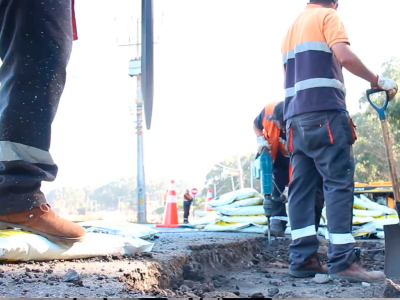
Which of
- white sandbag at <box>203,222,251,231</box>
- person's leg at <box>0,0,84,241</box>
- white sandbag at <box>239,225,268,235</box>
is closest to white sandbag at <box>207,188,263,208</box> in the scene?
white sandbag at <box>203,222,251,231</box>

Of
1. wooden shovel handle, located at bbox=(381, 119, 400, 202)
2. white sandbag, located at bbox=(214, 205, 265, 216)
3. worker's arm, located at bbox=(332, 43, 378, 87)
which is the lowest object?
white sandbag, located at bbox=(214, 205, 265, 216)

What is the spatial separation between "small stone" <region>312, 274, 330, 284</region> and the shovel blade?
236mm

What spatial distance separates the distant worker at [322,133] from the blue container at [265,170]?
1051mm

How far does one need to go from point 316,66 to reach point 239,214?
1935 mm

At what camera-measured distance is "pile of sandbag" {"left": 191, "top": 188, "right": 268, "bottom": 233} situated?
3.29 meters

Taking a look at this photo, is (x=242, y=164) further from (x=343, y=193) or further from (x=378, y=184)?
(x=343, y=193)

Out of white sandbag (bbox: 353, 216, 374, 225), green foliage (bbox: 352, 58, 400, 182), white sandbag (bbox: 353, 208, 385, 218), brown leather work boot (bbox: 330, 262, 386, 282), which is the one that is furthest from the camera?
green foliage (bbox: 352, 58, 400, 182)

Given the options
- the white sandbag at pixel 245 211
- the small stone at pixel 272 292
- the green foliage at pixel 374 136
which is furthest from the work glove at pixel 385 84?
the white sandbag at pixel 245 211

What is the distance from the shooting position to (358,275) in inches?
60.8

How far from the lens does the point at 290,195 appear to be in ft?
6.11

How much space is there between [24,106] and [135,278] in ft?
1.74

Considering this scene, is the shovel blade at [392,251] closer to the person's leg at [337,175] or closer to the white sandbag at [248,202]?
the person's leg at [337,175]

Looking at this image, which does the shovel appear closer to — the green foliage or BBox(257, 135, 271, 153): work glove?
the green foliage

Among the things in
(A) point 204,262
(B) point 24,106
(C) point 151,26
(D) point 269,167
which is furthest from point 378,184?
(B) point 24,106
